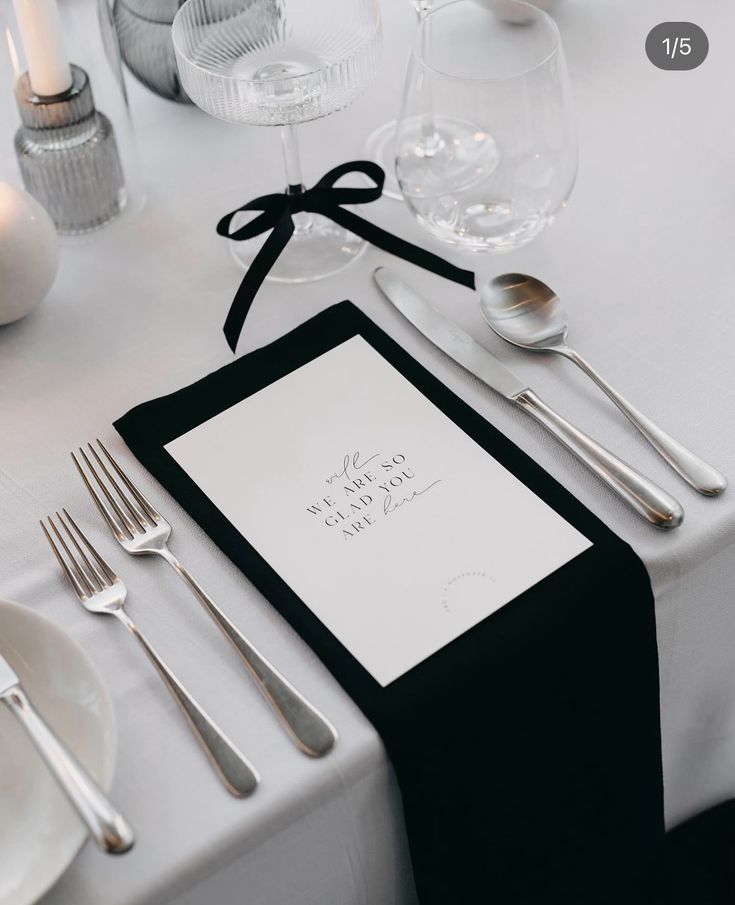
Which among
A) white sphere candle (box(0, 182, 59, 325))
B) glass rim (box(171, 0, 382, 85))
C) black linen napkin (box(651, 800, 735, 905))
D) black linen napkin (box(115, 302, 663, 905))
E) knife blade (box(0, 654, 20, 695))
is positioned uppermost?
glass rim (box(171, 0, 382, 85))

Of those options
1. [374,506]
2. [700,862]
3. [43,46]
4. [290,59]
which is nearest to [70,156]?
[43,46]

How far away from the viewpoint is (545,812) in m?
0.63

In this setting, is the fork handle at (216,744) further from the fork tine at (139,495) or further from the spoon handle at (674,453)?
the spoon handle at (674,453)

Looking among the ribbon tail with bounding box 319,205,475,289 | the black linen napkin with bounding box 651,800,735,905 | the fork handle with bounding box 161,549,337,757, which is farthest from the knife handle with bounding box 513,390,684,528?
the black linen napkin with bounding box 651,800,735,905

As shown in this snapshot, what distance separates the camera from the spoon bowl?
74 centimetres

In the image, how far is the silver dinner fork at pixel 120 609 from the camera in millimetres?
534

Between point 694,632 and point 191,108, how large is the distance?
0.65 meters

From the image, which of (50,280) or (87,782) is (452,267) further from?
(87,782)

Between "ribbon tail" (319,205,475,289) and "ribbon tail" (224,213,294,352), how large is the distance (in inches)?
1.6

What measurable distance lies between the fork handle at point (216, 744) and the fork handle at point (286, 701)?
30 mm

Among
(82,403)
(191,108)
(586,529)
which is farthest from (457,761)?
(191,108)

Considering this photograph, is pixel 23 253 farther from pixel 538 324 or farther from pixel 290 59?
pixel 538 324

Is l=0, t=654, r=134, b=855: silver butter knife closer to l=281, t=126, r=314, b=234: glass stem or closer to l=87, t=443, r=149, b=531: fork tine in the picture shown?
l=87, t=443, r=149, b=531: fork tine

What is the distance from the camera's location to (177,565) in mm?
622
